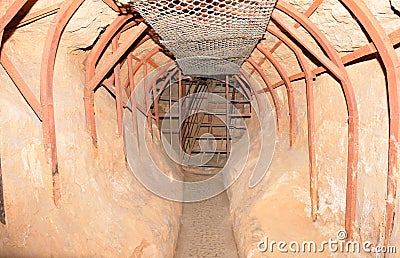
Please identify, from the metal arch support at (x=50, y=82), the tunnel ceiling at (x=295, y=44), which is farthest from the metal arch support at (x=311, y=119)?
the metal arch support at (x=50, y=82)

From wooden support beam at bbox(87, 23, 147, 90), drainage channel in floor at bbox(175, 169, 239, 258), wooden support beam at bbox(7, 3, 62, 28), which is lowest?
drainage channel in floor at bbox(175, 169, 239, 258)

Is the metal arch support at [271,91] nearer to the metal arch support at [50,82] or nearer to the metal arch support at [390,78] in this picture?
the metal arch support at [390,78]

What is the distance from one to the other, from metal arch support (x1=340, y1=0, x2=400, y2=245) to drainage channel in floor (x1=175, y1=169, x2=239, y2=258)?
9.29 ft

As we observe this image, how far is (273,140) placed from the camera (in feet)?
22.0

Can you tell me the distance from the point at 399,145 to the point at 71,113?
11.7 feet

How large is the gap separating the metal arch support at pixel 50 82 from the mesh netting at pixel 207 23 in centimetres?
78

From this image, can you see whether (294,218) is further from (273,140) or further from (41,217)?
(41,217)

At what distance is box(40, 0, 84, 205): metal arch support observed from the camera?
307cm

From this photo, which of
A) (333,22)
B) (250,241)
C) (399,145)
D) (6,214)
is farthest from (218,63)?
(6,214)

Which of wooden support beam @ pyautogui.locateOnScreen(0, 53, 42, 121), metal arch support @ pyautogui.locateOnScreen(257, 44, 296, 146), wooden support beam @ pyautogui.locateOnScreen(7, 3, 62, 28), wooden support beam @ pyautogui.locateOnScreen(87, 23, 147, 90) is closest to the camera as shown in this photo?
wooden support beam @ pyautogui.locateOnScreen(7, 3, 62, 28)

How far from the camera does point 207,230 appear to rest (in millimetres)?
5879

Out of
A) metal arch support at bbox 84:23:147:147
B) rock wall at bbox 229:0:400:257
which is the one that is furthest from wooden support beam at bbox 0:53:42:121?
rock wall at bbox 229:0:400:257

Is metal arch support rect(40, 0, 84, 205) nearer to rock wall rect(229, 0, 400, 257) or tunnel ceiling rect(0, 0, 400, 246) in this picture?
tunnel ceiling rect(0, 0, 400, 246)

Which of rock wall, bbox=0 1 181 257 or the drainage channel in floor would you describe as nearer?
rock wall, bbox=0 1 181 257
